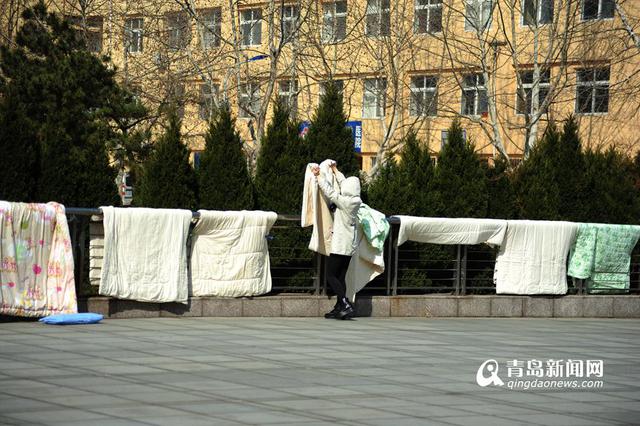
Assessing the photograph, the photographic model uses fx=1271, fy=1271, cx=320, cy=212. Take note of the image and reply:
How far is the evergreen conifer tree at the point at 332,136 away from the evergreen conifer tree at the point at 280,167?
0.27m

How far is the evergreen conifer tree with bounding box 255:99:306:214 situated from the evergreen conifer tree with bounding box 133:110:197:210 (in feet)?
3.33

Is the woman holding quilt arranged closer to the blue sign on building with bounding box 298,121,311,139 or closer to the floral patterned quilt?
the blue sign on building with bounding box 298,121,311,139

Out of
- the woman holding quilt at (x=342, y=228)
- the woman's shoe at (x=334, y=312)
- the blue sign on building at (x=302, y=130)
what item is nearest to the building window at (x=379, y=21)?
the blue sign on building at (x=302, y=130)

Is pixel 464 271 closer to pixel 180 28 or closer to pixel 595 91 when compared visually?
pixel 180 28

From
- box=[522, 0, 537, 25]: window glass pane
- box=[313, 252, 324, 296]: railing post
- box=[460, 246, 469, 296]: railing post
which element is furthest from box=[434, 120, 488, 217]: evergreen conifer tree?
box=[522, 0, 537, 25]: window glass pane

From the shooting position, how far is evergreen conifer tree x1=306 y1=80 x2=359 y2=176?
17.7 meters

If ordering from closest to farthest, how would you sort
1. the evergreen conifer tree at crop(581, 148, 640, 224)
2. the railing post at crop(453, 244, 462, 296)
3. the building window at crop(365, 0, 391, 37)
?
the railing post at crop(453, 244, 462, 296) < the evergreen conifer tree at crop(581, 148, 640, 224) < the building window at crop(365, 0, 391, 37)

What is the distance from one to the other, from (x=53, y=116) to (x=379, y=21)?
11.8 m

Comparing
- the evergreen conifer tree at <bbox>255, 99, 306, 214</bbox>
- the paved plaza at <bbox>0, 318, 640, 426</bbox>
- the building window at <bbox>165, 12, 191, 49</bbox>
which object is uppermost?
the building window at <bbox>165, 12, 191, 49</bbox>

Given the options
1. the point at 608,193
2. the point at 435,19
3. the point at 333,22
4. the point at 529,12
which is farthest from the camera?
the point at 435,19

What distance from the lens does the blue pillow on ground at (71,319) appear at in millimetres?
13219

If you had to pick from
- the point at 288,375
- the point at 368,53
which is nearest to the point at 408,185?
the point at 288,375

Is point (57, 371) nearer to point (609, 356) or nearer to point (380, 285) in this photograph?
point (609, 356)

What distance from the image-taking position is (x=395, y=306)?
16.8m
